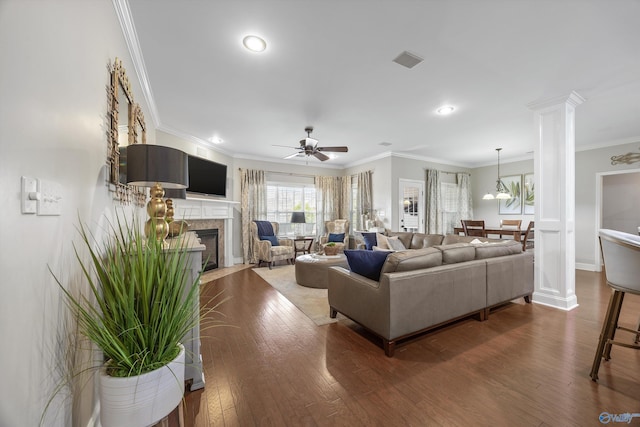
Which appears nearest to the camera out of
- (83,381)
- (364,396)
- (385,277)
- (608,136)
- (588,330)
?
(83,381)

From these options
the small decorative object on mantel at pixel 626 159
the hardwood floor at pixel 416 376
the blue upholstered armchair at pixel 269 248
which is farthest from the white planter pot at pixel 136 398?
the small decorative object on mantel at pixel 626 159

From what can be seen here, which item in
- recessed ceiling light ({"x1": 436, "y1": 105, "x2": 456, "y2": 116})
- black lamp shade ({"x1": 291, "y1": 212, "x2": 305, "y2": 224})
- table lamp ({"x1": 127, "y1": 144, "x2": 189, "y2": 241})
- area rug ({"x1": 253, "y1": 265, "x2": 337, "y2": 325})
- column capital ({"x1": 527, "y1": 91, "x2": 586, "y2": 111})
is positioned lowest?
area rug ({"x1": 253, "y1": 265, "x2": 337, "y2": 325})

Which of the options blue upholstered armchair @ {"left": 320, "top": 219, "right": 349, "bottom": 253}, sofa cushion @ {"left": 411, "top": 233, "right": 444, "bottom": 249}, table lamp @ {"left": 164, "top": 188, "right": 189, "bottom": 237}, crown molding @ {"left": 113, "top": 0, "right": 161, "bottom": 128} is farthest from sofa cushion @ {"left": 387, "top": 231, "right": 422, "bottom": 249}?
crown molding @ {"left": 113, "top": 0, "right": 161, "bottom": 128}

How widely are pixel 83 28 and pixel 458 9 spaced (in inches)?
93.9

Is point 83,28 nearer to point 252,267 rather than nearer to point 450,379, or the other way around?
point 450,379

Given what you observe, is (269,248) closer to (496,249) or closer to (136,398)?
(496,249)

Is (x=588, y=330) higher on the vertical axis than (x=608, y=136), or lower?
lower

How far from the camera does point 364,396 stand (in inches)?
66.1

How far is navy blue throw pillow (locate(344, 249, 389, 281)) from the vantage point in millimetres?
2393

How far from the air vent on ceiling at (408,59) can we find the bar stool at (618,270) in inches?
82.7

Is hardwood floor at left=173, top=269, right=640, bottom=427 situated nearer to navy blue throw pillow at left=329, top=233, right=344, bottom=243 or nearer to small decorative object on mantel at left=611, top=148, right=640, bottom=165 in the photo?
navy blue throw pillow at left=329, top=233, right=344, bottom=243

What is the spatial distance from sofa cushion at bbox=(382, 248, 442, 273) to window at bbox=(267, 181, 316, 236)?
4.89 meters

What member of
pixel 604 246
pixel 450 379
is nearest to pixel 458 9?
pixel 604 246

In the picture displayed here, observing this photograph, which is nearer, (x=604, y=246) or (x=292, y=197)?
(x=604, y=246)
